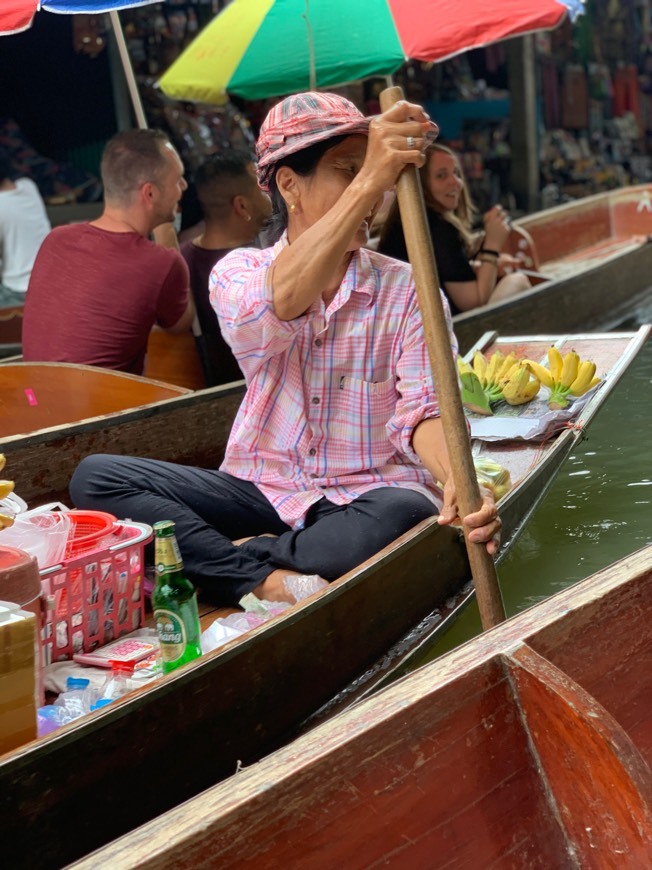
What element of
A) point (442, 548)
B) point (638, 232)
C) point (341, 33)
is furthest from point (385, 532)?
point (638, 232)

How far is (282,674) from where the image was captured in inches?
90.7

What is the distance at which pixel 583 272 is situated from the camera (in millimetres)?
6793

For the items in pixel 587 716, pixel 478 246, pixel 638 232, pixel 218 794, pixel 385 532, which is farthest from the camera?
pixel 638 232

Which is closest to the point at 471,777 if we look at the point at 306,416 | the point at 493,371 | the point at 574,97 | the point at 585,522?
the point at 306,416

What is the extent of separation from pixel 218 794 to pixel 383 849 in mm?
304

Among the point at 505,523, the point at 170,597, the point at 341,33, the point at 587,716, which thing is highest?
the point at 341,33

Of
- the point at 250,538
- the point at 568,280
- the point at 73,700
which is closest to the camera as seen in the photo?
the point at 73,700

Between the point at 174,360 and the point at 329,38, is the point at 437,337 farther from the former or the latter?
the point at 329,38

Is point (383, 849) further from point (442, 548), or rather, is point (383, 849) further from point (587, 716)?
point (442, 548)

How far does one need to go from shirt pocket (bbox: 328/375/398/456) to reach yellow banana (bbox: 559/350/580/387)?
1355mm

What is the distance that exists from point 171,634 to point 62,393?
1.68m

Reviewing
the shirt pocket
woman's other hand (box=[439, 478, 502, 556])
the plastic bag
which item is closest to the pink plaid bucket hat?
the shirt pocket

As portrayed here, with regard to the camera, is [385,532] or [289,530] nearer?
[385,532]

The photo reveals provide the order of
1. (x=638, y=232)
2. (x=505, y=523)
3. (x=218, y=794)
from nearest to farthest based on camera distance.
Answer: (x=218, y=794) → (x=505, y=523) → (x=638, y=232)
